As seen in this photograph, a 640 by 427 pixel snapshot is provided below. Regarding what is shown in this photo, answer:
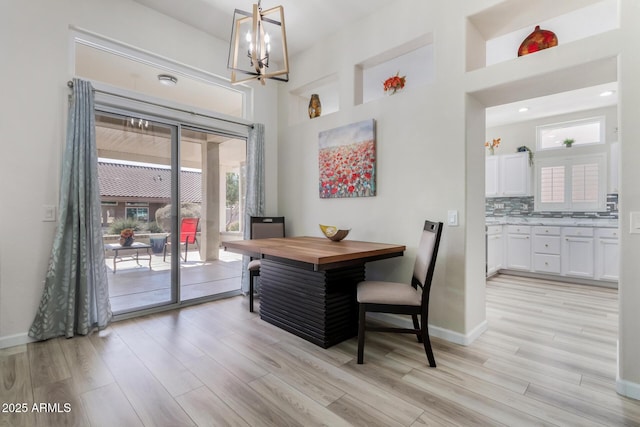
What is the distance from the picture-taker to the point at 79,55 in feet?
9.29

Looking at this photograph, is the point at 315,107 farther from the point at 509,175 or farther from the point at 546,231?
the point at 546,231

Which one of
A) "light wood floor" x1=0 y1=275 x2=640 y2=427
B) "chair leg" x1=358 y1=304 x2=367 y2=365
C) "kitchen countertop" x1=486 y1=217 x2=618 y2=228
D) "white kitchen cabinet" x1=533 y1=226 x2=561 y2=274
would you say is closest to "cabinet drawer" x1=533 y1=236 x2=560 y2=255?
"white kitchen cabinet" x1=533 y1=226 x2=561 y2=274

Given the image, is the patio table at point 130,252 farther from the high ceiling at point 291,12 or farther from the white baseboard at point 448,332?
the white baseboard at point 448,332

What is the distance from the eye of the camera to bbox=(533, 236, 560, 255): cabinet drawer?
4.89 m

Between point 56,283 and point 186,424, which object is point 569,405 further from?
point 56,283

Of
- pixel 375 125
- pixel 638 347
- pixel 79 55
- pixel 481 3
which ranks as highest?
pixel 481 3

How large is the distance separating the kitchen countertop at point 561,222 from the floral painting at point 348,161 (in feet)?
10.1

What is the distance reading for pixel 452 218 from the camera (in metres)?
2.57

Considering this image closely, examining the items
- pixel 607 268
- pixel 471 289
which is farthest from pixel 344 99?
pixel 607 268

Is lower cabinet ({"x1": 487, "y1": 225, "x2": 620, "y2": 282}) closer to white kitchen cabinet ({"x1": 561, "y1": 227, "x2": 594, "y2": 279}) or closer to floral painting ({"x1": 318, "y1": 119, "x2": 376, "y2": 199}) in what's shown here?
white kitchen cabinet ({"x1": 561, "y1": 227, "x2": 594, "y2": 279})

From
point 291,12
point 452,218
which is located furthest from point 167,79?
point 452,218

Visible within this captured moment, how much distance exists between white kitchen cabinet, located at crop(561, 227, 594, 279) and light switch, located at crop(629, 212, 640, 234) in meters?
3.56

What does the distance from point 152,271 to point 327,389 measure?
2525mm

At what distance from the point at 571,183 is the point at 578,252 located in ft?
4.11
